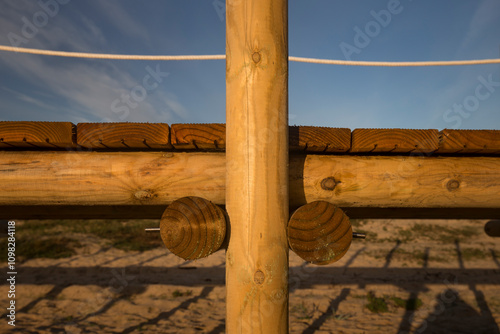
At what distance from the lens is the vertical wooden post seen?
40.8 inches

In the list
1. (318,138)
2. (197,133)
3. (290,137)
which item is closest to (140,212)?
(197,133)

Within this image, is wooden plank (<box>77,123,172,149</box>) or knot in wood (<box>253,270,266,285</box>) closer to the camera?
knot in wood (<box>253,270,266,285</box>)

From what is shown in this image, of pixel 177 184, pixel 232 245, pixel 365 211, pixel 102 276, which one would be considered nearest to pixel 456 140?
pixel 365 211

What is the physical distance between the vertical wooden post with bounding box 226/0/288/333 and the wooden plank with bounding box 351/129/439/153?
1.96 feet

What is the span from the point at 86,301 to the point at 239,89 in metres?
6.77

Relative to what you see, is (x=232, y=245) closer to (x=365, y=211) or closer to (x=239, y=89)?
(x=239, y=89)

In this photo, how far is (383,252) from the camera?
10469 mm

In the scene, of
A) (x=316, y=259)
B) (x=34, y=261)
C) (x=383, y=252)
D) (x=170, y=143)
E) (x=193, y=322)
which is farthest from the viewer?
(x=383, y=252)

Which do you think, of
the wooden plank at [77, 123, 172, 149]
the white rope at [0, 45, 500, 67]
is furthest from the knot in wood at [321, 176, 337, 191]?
the white rope at [0, 45, 500, 67]

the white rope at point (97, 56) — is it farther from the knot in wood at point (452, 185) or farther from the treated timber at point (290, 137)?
the knot in wood at point (452, 185)

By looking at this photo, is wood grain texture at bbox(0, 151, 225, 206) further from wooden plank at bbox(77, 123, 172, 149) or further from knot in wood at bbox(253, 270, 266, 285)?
knot in wood at bbox(253, 270, 266, 285)

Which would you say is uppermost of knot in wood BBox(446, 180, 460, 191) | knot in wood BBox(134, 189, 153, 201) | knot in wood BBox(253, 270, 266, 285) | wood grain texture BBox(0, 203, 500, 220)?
knot in wood BBox(446, 180, 460, 191)

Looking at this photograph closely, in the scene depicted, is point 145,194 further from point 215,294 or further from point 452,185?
point 215,294

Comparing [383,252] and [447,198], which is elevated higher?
[447,198]
